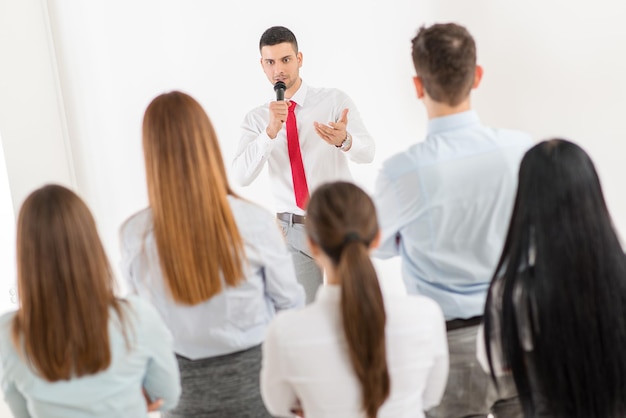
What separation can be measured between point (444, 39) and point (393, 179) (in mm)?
377

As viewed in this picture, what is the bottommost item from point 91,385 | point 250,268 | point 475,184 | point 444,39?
point 91,385

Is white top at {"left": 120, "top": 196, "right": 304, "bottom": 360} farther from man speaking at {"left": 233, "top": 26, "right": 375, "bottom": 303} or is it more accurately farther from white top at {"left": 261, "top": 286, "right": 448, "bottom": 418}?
man speaking at {"left": 233, "top": 26, "right": 375, "bottom": 303}

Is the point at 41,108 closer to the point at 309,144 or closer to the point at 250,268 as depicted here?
the point at 309,144

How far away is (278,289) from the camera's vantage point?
220 cm

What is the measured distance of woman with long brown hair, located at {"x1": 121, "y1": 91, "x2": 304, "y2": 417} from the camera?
2039 millimetres

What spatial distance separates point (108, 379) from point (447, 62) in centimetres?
112

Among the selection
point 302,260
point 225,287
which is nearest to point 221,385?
point 225,287

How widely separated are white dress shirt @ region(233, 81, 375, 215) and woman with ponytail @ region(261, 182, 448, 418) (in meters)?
1.65

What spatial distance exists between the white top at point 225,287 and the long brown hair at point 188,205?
0.14 feet

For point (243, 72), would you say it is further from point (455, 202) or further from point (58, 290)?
point (58, 290)

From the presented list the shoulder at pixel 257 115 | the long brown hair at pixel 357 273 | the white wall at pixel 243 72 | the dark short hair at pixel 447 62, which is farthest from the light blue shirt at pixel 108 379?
the white wall at pixel 243 72

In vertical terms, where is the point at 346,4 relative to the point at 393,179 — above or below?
above

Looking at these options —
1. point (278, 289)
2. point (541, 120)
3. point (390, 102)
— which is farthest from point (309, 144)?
point (278, 289)

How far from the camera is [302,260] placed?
11.2 ft
